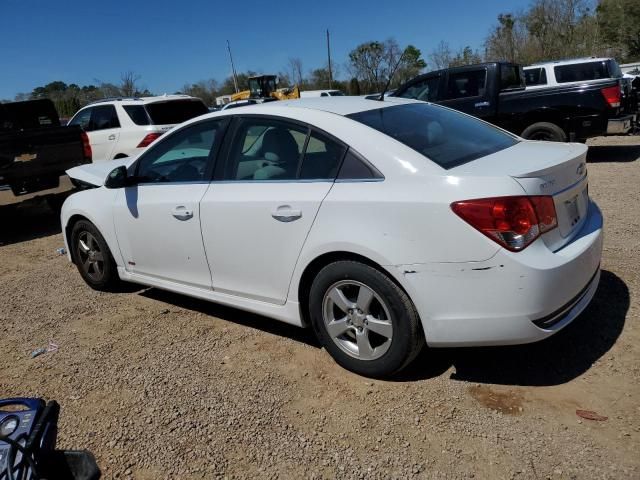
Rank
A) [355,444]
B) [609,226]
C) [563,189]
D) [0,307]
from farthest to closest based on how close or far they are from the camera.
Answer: [609,226], [0,307], [563,189], [355,444]

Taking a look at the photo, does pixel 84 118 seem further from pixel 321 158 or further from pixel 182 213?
pixel 321 158

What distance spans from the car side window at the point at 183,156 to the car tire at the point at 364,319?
1302 millimetres

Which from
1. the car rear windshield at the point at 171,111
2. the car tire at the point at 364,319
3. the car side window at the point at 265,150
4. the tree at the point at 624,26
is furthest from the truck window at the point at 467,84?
the tree at the point at 624,26

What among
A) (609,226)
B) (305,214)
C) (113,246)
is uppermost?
(305,214)

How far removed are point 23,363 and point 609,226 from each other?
18.0ft

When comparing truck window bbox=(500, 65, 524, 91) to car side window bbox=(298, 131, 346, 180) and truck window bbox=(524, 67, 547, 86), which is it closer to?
truck window bbox=(524, 67, 547, 86)

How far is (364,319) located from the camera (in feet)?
9.70

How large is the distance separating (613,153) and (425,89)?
411 cm

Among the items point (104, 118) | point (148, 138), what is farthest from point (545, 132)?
point (104, 118)

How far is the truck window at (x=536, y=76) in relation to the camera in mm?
12000

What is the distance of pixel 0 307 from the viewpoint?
5.00 meters

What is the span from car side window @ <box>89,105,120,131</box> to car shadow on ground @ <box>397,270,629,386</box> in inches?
340

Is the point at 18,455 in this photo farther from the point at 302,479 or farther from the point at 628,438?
the point at 628,438

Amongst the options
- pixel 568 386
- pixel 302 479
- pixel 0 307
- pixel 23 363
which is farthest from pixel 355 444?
pixel 0 307
